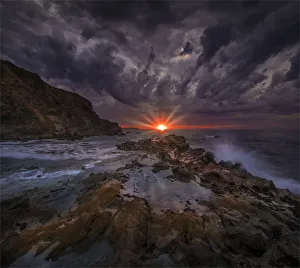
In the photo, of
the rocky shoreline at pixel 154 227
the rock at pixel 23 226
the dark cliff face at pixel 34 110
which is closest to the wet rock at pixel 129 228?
the rocky shoreline at pixel 154 227

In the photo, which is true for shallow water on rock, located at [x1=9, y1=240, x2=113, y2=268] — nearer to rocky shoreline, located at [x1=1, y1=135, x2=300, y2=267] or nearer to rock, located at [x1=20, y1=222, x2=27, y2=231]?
rocky shoreline, located at [x1=1, y1=135, x2=300, y2=267]

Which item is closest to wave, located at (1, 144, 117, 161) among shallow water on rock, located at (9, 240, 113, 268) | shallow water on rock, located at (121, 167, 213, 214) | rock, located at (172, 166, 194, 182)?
shallow water on rock, located at (121, 167, 213, 214)

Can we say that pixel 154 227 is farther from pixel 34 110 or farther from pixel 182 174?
pixel 34 110

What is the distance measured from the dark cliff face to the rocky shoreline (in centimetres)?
5018

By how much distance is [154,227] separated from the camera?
7711mm

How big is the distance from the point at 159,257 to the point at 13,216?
8.40 metres

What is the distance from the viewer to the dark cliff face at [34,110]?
171 ft

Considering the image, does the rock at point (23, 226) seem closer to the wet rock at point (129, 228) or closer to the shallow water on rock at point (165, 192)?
the wet rock at point (129, 228)

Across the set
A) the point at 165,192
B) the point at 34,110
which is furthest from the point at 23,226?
the point at 34,110

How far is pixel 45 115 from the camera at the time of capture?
2542 inches

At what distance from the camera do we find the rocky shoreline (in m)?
6.13

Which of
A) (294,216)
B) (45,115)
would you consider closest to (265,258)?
(294,216)

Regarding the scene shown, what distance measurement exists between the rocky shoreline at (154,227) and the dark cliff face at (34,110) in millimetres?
50181

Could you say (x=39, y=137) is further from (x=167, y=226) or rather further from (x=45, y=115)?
(x=167, y=226)
